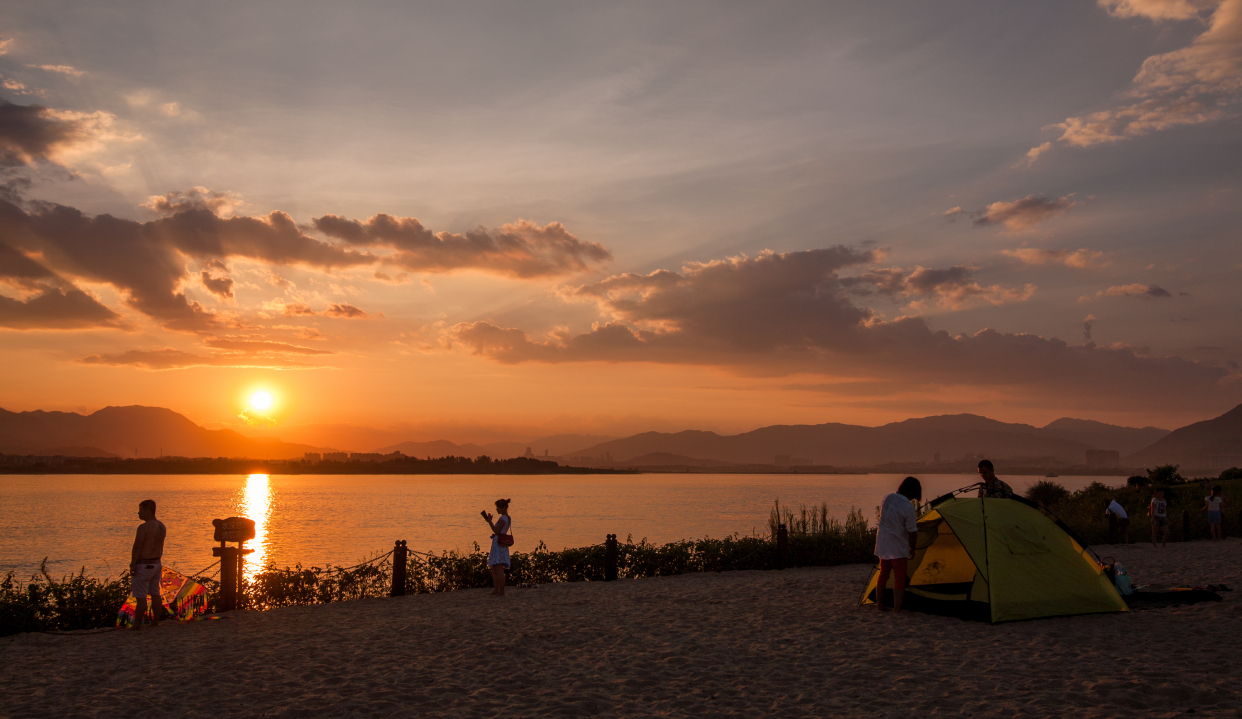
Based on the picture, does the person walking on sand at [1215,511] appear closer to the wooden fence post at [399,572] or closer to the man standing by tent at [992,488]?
the man standing by tent at [992,488]

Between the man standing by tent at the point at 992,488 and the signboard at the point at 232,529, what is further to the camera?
the signboard at the point at 232,529

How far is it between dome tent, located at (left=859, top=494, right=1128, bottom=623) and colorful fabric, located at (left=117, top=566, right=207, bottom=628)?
11.5 meters

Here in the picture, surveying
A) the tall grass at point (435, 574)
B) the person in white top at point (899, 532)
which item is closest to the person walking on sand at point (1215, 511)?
the tall grass at point (435, 574)

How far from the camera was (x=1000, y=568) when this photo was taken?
444 inches

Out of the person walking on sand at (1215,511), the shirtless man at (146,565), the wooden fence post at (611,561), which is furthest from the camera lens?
the person walking on sand at (1215,511)

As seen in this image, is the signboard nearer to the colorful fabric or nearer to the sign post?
the sign post

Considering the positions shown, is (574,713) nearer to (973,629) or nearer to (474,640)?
(474,640)

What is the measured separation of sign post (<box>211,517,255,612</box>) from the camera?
13188 mm

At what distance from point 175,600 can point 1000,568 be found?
1351 cm

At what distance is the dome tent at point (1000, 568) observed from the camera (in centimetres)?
1112

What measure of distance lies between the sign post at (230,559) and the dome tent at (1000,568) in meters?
11.3

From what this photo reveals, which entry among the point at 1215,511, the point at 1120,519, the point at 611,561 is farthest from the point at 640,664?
the point at 1215,511

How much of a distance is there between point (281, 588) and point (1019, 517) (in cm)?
1350

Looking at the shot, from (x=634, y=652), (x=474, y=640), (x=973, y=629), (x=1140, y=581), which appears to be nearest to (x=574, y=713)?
(x=634, y=652)
